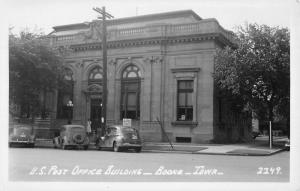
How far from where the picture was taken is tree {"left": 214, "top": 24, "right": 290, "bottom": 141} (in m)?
26.5

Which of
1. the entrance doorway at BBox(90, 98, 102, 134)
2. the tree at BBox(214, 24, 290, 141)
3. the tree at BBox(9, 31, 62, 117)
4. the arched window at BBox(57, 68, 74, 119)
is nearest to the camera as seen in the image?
the tree at BBox(214, 24, 290, 141)

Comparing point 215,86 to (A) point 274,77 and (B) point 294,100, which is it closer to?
(A) point 274,77

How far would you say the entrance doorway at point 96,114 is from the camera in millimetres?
34312

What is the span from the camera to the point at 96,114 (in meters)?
34.6

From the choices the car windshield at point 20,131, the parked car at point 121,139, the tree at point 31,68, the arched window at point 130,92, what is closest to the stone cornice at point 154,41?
the arched window at point 130,92

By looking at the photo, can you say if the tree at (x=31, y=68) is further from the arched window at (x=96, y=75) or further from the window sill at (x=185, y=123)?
the window sill at (x=185, y=123)

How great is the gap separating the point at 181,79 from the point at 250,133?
11.3 meters

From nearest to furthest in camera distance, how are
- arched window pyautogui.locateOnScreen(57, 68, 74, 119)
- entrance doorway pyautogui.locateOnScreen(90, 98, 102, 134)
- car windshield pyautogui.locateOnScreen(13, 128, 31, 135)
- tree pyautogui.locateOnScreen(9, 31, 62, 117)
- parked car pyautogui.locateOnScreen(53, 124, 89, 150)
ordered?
1. parked car pyautogui.locateOnScreen(53, 124, 89, 150)
2. car windshield pyautogui.locateOnScreen(13, 128, 31, 135)
3. tree pyautogui.locateOnScreen(9, 31, 62, 117)
4. entrance doorway pyautogui.locateOnScreen(90, 98, 102, 134)
5. arched window pyautogui.locateOnScreen(57, 68, 74, 119)

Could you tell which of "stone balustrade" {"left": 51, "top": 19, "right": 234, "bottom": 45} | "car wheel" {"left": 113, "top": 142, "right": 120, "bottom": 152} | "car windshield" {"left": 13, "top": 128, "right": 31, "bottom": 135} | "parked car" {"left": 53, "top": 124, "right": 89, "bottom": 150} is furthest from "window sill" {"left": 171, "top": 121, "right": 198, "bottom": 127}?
"car windshield" {"left": 13, "top": 128, "right": 31, "bottom": 135}

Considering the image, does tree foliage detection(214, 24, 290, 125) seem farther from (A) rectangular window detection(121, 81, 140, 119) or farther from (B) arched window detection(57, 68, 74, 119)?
(B) arched window detection(57, 68, 74, 119)

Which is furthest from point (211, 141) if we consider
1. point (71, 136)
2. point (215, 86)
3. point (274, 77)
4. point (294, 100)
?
point (294, 100)

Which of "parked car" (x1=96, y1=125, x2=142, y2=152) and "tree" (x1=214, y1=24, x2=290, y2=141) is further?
"tree" (x1=214, y1=24, x2=290, y2=141)

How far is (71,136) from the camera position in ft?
81.4
